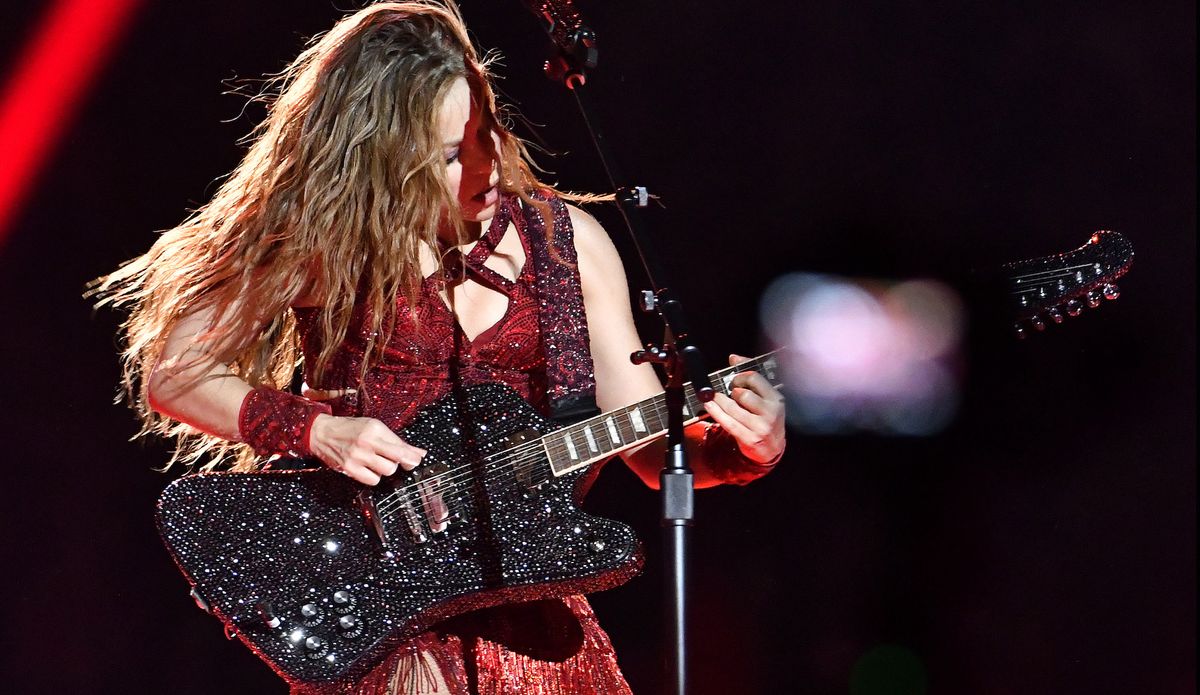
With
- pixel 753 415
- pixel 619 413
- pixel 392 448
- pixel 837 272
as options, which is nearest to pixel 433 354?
pixel 392 448

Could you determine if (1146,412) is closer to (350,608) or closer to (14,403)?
(350,608)

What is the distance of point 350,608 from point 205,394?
554 mm

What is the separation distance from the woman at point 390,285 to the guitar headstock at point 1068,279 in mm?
584

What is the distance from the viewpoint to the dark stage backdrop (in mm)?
3389

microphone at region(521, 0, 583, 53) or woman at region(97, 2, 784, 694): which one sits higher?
microphone at region(521, 0, 583, 53)

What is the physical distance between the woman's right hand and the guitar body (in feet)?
0.13

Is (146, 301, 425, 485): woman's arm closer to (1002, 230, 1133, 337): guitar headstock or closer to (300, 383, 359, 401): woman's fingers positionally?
(300, 383, 359, 401): woman's fingers

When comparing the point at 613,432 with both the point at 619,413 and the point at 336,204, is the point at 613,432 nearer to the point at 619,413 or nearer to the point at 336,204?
the point at 619,413

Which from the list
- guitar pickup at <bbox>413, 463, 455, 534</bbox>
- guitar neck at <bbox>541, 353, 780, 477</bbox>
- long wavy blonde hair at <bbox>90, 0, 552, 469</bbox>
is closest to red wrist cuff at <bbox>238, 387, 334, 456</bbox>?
long wavy blonde hair at <bbox>90, 0, 552, 469</bbox>

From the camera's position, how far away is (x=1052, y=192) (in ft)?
11.2

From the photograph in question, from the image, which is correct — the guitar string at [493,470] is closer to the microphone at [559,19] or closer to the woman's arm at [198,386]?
the woman's arm at [198,386]

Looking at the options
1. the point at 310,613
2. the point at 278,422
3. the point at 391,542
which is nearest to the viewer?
the point at 310,613

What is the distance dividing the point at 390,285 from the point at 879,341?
64.6 inches

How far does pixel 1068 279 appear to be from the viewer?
2205 millimetres
